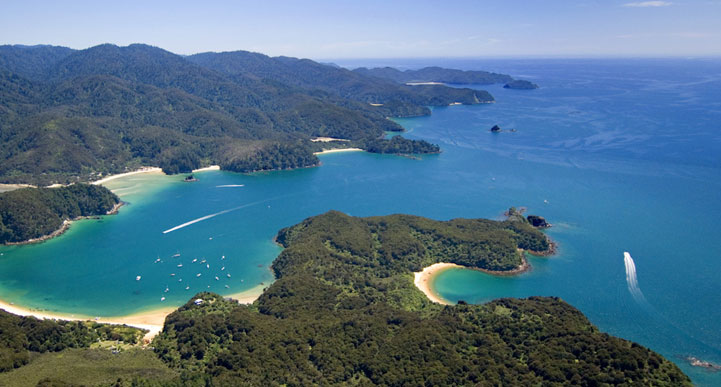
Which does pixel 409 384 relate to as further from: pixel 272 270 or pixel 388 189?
pixel 388 189

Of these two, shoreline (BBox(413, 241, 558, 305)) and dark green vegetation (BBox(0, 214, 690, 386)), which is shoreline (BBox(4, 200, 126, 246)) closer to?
dark green vegetation (BBox(0, 214, 690, 386))

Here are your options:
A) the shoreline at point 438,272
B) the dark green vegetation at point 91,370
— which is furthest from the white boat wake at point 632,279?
the dark green vegetation at point 91,370

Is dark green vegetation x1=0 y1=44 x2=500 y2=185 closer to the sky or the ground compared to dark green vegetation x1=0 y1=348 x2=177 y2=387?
closer to the sky

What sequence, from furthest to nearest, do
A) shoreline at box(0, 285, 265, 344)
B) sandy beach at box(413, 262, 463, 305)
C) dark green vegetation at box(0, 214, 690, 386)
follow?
1. sandy beach at box(413, 262, 463, 305)
2. shoreline at box(0, 285, 265, 344)
3. dark green vegetation at box(0, 214, 690, 386)

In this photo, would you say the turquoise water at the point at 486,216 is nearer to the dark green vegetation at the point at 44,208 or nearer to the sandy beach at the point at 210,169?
the dark green vegetation at the point at 44,208

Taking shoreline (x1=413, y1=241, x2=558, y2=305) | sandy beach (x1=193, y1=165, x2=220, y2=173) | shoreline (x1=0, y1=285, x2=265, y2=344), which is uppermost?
sandy beach (x1=193, y1=165, x2=220, y2=173)

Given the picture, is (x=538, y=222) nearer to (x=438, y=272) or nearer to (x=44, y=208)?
(x=438, y=272)

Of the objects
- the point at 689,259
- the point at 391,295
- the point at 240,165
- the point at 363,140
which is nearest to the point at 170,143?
the point at 240,165

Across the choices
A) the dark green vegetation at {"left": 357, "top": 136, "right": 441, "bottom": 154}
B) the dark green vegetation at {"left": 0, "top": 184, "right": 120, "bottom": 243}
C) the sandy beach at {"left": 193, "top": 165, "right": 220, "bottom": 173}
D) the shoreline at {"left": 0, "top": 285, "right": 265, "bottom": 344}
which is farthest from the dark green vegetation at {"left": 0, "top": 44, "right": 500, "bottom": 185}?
the shoreline at {"left": 0, "top": 285, "right": 265, "bottom": 344}
